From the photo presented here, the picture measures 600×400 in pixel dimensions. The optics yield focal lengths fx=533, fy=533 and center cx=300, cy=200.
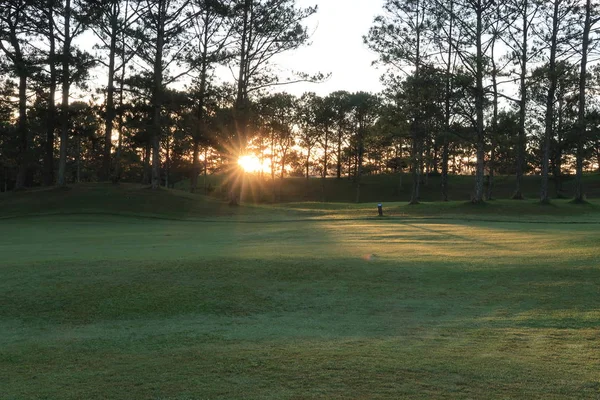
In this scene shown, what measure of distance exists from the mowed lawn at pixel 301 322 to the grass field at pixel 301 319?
1.3 inches

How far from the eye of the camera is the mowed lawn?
559cm

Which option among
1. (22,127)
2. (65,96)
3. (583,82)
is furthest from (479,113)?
(22,127)

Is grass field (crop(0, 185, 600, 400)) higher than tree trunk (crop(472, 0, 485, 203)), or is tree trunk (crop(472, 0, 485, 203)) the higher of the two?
tree trunk (crop(472, 0, 485, 203))

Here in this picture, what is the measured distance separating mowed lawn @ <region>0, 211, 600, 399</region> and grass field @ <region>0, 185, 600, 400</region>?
0.03 meters

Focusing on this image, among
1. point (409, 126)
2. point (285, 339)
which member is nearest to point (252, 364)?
point (285, 339)

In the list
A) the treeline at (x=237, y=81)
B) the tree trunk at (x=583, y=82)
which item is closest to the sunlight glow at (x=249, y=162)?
the treeline at (x=237, y=81)

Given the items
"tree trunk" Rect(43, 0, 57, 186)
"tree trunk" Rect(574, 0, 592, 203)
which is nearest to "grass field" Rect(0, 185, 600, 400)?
"tree trunk" Rect(574, 0, 592, 203)

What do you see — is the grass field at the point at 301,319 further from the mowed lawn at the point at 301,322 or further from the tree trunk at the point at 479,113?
the tree trunk at the point at 479,113

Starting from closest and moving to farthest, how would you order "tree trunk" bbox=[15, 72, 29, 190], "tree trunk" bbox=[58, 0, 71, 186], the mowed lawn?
the mowed lawn < "tree trunk" bbox=[58, 0, 71, 186] < "tree trunk" bbox=[15, 72, 29, 190]

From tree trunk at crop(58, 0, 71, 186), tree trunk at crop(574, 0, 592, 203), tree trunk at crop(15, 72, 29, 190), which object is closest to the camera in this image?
tree trunk at crop(574, 0, 592, 203)

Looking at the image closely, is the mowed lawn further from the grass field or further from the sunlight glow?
the sunlight glow

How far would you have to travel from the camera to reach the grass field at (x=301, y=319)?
560cm

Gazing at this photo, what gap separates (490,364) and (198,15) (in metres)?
47.6

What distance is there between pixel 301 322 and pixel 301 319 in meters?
0.23
